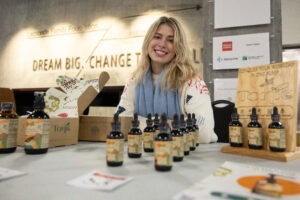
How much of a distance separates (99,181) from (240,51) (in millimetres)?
2214

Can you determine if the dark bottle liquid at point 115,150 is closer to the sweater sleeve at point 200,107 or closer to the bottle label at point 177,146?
the bottle label at point 177,146

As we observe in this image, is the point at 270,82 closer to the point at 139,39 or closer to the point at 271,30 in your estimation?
the point at 271,30

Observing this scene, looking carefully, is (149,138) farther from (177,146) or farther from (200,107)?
(200,107)

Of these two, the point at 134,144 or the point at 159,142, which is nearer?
the point at 159,142

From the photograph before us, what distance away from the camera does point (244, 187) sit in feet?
1.80

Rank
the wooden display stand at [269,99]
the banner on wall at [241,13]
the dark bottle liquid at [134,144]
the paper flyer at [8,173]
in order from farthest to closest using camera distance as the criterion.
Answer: the banner on wall at [241,13]
the wooden display stand at [269,99]
the dark bottle liquid at [134,144]
the paper flyer at [8,173]

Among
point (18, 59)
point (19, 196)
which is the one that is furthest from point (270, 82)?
point (18, 59)

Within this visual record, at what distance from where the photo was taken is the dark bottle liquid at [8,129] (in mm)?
951

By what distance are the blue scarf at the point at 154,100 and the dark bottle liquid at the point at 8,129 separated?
37.0 inches

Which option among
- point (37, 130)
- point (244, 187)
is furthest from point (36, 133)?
point (244, 187)

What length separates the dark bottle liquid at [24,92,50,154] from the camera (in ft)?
3.00

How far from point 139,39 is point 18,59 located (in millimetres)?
2721

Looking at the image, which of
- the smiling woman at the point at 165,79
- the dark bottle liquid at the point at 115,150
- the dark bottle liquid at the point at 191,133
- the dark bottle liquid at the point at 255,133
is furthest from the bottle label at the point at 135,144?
the smiling woman at the point at 165,79

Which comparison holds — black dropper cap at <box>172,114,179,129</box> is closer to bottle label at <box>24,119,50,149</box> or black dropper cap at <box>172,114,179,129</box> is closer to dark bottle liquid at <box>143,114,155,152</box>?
dark bottle liquid at <box>143,114,155,152</box>
